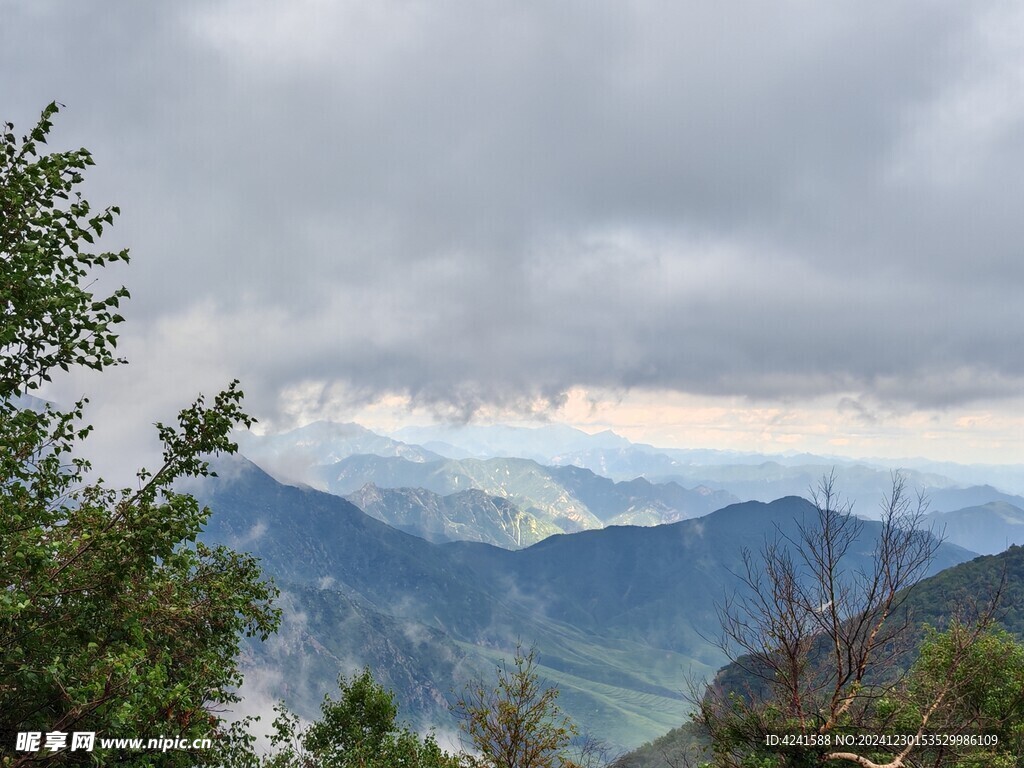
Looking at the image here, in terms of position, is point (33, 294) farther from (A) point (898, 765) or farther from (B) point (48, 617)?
(A) point (898, 765)

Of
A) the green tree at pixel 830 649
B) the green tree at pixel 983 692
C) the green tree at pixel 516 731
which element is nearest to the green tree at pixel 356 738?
the green tree at pixel 516 731

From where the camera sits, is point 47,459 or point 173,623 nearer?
point 47,459

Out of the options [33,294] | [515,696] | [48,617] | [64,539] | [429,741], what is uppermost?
[33,294]

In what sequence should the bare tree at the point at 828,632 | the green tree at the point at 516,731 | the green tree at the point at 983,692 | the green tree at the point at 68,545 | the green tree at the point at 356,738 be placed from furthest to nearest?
the green tree at the point at 356,738
the green tree at the point at 516,731
the green tree at the point at 983,692
the bare tree at the point at 828,632
the green tree at the point at 68,545

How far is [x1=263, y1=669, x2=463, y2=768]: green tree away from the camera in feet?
140

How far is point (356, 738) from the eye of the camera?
4881 centimetres

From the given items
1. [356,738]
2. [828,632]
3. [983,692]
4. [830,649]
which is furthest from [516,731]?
[983,692]

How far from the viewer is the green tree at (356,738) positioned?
4269cm

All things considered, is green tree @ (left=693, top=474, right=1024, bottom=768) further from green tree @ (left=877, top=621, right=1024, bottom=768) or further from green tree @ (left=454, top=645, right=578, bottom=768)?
green tree @ (left=454, top=645, right=578, bottom=768)

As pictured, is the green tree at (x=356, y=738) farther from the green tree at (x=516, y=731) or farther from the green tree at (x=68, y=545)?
the green tree at (x=68, y=545)

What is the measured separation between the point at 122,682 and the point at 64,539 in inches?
173

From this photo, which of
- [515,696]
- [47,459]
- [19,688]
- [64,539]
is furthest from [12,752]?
[515,696]

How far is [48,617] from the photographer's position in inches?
536

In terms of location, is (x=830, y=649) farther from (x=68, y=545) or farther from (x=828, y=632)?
(x=68, y=545)
